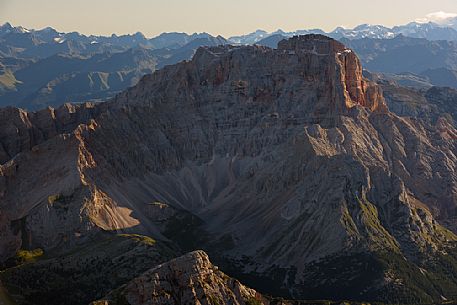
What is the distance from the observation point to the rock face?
5349 inches

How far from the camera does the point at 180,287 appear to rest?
138625 mm

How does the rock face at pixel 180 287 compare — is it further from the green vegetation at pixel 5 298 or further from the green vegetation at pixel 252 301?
the green vegetation at pixel 5 298

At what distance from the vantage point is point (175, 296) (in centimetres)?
13688

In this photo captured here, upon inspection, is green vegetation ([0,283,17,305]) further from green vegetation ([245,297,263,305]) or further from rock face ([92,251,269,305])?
green vegetation ([245,297,263,305])

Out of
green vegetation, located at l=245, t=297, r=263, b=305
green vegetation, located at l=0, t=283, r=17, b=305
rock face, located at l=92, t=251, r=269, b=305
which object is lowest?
green vegetation, located at l=0, t=283, r=17, b=305

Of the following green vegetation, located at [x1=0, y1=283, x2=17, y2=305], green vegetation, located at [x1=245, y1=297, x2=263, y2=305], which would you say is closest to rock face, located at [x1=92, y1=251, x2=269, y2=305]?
green vegetation, located at [x1=245, y1=297, x2=263, y2=305]

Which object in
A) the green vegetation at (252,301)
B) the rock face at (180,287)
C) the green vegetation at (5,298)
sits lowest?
the green vegetation at (5,298)

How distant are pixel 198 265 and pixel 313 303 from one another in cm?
5330

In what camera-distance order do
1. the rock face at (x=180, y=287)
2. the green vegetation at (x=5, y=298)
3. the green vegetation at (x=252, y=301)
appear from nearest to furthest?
the rock face at (x=180, y=287)
the green vegetation at (x=252, y=301)
the green vegetation at (x=5, y=298)

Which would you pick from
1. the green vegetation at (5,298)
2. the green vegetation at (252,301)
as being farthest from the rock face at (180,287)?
the green vegetation at (5,298)

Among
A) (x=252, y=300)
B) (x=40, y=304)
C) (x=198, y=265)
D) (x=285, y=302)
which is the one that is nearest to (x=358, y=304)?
(x=285, y=302)

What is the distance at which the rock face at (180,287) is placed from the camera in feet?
446

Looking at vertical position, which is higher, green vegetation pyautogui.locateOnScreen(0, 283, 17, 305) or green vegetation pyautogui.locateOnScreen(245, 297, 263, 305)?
green vegetation pyautogui.locateOnScreen(245, 297, 263, 305)

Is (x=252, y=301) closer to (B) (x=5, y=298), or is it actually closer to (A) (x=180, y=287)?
(A) (x=180, y=287)
